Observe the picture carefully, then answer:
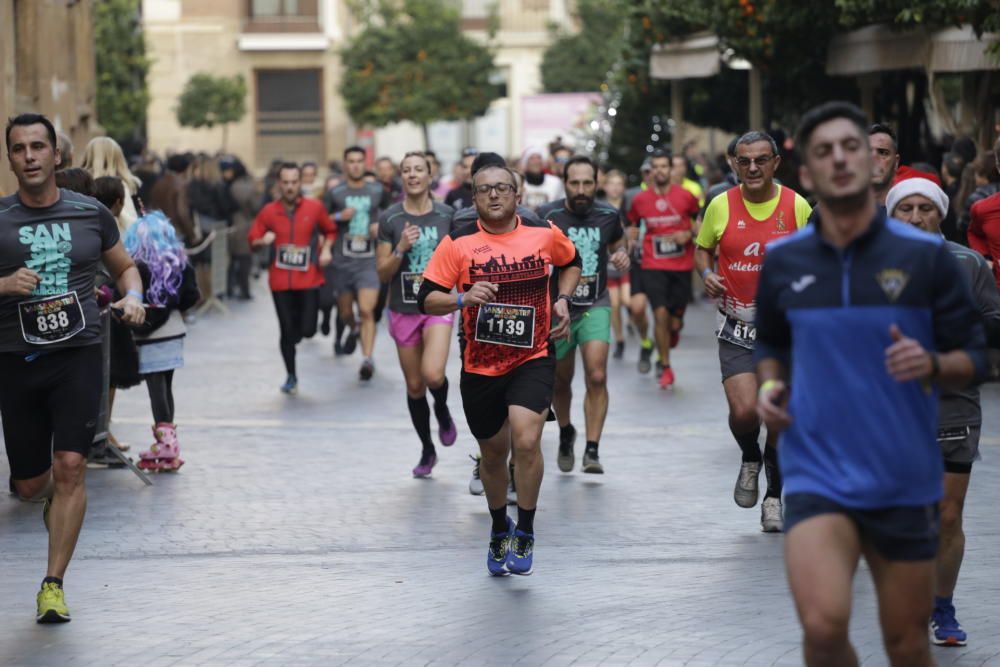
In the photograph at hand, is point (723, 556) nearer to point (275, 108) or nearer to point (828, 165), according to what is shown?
point (828, 165)

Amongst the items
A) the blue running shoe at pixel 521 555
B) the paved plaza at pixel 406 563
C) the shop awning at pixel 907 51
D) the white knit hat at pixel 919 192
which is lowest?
the paved plaza at pixel 406 563

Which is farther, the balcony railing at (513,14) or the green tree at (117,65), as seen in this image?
the balcony railing at (513,14)

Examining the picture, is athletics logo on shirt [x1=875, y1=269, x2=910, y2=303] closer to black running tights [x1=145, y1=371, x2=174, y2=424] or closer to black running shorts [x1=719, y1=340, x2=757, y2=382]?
black running shorts [x1=719, y1=340, x2=757, y2=382]

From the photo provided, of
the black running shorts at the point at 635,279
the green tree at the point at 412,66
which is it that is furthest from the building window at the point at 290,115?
the black running shorts at the point at 635,279

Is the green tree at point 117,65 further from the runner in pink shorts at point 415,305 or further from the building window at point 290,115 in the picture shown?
the building window at point 290,115

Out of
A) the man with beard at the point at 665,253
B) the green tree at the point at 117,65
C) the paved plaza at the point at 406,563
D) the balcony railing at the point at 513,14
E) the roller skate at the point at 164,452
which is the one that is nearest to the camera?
the paved plaza at the point at 406,563

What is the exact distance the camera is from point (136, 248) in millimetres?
11367

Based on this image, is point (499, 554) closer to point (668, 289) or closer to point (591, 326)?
point (591, 326)

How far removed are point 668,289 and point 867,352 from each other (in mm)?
11676

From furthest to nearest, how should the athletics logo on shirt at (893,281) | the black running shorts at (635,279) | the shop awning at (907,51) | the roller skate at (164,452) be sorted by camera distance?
the black running shorts at (635,279)
the shop awning at (907,51)
the roller skate at (164,452)
the athletics logo on shirt at (893,281)

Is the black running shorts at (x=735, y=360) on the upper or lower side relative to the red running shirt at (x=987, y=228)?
lower

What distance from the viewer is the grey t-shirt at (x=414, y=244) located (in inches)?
468

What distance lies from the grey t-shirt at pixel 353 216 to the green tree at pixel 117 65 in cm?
1821

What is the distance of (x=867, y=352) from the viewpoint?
495 centimetres
